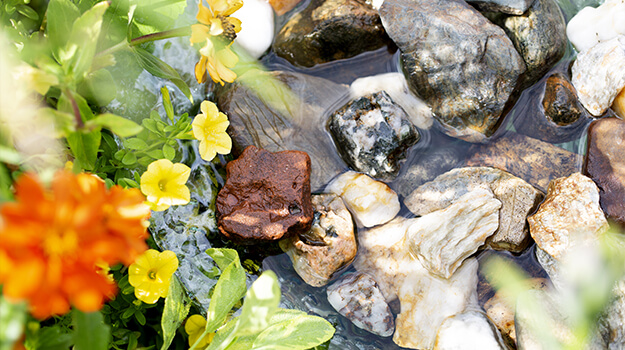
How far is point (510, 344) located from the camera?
2.67 metres

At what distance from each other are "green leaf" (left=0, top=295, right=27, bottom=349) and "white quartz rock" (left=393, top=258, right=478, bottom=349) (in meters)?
2.17

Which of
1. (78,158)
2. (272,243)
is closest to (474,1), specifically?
(272,243)

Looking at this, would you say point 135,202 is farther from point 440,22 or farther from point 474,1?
point 474,1

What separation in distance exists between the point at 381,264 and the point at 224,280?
4.12 feet

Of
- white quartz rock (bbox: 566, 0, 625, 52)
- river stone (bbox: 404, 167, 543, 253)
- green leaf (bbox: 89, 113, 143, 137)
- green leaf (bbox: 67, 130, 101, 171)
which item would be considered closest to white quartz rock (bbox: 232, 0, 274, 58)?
river stone (bbox: 404, 167, 543, 253)

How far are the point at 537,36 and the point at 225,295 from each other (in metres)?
2.52

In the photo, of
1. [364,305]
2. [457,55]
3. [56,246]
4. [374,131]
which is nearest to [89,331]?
[56,246]

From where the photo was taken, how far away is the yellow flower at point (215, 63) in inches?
75.4

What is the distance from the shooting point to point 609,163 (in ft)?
9.21

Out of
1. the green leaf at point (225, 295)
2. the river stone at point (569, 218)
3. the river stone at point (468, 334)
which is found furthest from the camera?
the river stone at point (569, 218)

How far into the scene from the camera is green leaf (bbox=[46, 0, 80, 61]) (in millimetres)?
1719

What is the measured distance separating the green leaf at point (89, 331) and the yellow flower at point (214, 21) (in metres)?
1.12

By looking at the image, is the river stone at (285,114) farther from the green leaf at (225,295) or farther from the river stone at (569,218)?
the river stone at (569,218)

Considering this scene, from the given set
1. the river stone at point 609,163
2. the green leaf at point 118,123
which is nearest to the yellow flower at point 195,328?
the green leaf at point 118,123
